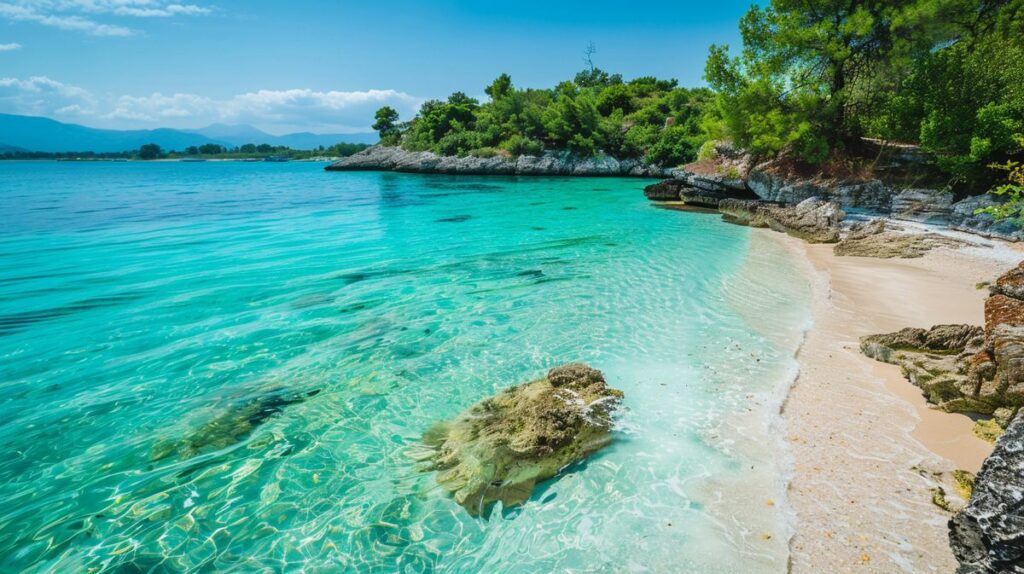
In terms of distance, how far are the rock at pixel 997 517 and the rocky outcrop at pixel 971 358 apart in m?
2.61

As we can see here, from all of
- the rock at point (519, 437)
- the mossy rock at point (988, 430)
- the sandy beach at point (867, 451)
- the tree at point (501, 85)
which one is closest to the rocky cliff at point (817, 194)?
the sandy beach at point (867, 451)

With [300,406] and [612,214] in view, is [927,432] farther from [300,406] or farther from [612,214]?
[612,214]

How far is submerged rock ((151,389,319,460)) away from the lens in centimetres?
573

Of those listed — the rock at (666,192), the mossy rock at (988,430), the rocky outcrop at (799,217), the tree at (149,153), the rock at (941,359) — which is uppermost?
the tree at (149,153)

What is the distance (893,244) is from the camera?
51.0ft

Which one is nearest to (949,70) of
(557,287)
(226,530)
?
(557,287)

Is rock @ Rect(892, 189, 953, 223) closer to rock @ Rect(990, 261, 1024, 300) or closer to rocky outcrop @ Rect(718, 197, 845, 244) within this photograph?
rocky outcrop @ Rect(718, 197, 845, 244)

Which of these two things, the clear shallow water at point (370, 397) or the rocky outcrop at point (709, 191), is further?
the rocky outcrop at point (709, 191)

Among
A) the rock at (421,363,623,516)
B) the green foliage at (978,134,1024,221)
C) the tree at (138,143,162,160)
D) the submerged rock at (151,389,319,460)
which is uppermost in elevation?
the tree at (138,143,162,160)

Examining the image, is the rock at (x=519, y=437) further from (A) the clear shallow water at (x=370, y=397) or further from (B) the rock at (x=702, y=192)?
(B) the rock at (x=702, y=192)

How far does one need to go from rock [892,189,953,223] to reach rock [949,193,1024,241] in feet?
1.48

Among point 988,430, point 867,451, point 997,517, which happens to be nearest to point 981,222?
point 988,430

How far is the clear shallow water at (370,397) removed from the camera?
170 inches

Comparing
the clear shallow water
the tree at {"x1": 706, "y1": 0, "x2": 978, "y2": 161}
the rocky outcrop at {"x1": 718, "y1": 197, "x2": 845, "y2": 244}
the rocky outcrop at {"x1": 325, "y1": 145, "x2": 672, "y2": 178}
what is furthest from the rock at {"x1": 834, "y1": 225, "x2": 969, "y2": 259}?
the rocky outcrop at {"x1": 325, "y1": 145, "x2": 672, "y2": 178}
